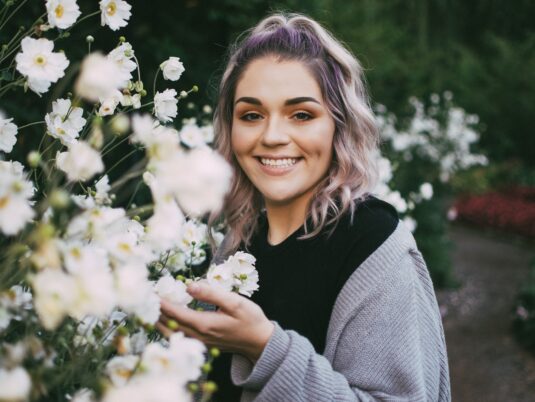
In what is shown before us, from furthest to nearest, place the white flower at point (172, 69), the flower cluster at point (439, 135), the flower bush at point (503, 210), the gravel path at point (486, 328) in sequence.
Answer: the flower bush at point (503, 210), the flower cluster at point (439, 135), the gravel path at point (486, 328), the white flower at point (172, 69)

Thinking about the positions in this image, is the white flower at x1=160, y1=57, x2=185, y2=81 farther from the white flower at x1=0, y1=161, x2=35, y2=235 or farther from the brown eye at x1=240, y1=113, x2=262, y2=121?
the white flower at x1=0, y1=161, x2=35, y2=235

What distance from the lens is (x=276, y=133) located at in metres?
1.65

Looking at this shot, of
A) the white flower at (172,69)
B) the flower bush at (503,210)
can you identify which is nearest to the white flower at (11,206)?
the white flower at (172,69)

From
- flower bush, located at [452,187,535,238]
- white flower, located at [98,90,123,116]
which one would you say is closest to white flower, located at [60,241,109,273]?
white flower, located at [98,90,123,116]

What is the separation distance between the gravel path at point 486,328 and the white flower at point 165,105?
161 inches

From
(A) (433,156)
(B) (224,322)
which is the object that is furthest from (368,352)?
(A) (433,156)

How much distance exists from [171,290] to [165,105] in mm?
478

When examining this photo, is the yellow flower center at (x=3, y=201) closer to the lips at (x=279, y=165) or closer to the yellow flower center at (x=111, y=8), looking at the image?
the yellow flower center at (x=111, y=8)

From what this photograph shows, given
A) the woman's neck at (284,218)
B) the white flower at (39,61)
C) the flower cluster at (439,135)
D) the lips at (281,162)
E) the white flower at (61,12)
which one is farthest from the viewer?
the flower cluster at (439,135)

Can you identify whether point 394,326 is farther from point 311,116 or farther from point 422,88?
point 422,88

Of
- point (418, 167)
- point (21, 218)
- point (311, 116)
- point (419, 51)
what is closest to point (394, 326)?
point (311, 116)

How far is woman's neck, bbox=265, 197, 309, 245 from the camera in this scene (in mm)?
1856

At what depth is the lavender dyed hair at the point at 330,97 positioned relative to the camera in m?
1.75

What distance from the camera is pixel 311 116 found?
66.9 inches
